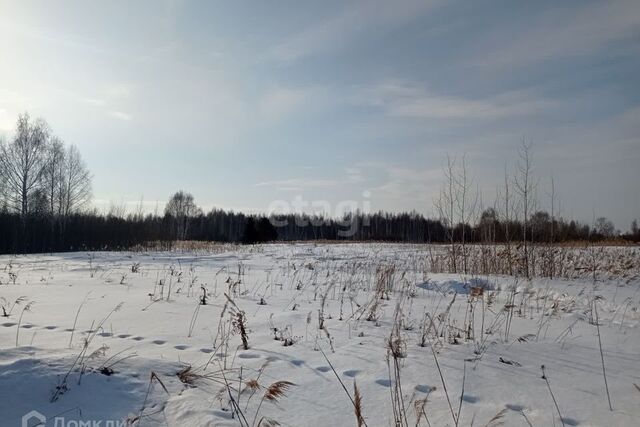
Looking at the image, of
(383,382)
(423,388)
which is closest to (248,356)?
(383,382)

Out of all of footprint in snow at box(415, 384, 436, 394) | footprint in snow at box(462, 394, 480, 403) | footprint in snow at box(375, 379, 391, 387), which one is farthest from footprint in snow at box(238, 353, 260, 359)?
footprint in snow at box(462, 394, 480, 403)

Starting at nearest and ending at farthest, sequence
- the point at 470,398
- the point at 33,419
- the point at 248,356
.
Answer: the point at 33,419, the point at 470,398, the point at 248,356

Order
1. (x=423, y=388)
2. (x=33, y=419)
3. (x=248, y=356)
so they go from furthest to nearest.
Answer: (x=248, y=356) < (x=423, y=388) < (x=33, y=419)

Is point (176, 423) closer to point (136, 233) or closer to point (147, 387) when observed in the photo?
point (147, 387)

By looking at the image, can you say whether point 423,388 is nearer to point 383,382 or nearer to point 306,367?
point 383,382

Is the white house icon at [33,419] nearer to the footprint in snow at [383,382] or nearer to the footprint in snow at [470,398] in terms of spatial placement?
the footprint in snow at [383,382]

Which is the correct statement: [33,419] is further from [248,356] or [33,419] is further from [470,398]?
[470,398]

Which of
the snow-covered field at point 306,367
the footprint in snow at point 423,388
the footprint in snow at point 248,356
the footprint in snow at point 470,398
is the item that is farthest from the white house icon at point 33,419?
the footprint in snow at point 470,398

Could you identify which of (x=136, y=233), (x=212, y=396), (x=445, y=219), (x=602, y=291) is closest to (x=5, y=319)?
(x=212, y=396)

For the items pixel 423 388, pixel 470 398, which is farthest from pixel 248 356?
pixel 470 398

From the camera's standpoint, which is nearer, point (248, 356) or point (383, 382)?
point (383, 382)

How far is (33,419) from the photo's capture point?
6.48 ft

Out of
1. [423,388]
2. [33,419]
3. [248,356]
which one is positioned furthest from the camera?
[248,356]

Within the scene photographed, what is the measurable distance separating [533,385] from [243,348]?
2.41 meters
